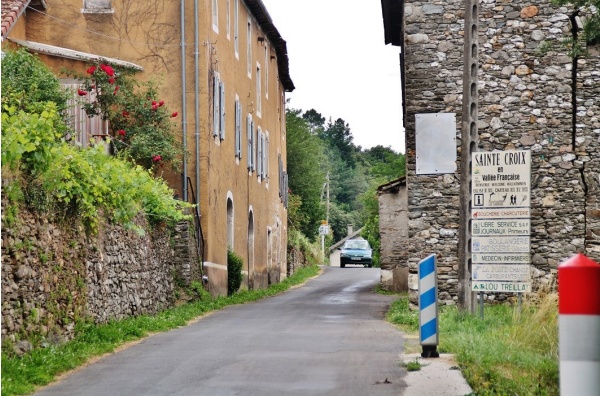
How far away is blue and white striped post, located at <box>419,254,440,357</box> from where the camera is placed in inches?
418

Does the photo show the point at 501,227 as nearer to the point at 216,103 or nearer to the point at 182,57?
the point at 182,57

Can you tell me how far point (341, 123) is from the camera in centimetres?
12756

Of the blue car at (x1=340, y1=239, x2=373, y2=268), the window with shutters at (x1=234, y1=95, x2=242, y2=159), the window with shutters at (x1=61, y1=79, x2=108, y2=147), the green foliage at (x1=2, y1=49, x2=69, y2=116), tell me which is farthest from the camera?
the blue car at (x1=340, y1=239, x2=373, y2=268)

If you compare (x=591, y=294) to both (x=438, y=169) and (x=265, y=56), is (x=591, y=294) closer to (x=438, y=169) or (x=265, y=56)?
(x=438, y=169)

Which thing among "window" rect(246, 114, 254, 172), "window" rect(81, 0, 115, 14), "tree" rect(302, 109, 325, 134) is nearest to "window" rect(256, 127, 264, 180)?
"window" rect(246, 114, 254, 172)

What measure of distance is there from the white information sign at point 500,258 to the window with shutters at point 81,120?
8745 mm

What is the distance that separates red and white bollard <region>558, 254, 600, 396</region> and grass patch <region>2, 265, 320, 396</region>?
22.1 ft

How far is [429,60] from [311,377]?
11.0 metres

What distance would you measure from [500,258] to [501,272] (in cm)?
20

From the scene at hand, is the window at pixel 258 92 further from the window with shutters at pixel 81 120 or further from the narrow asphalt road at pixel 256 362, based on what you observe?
the narrow asphalt road at pixel 256 362

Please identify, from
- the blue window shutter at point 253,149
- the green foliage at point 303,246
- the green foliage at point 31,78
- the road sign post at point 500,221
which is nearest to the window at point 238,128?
the blue window shutter at point 253,149

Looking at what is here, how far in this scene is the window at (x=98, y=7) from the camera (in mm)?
24688

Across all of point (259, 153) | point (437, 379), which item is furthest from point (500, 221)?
point (259, 153)

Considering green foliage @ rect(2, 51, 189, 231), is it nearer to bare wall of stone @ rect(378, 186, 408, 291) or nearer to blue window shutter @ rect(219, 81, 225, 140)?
blue window shutter @ rect(219, 81, 225, 140)
